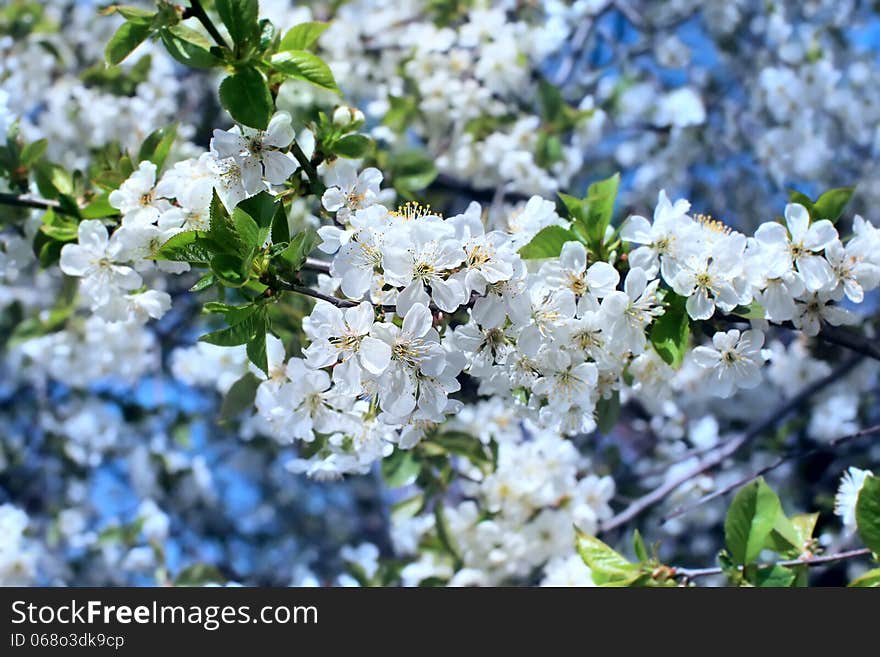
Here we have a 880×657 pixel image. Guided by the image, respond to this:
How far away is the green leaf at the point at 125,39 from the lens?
4.50 ft

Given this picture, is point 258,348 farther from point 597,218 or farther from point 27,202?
point 27,202

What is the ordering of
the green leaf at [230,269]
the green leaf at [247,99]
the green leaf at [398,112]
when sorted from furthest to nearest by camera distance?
the green leaf at [398,112] < the green leaf at [247,99] < the green leaf at [230,269]

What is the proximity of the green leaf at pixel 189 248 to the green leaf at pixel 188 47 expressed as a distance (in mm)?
317

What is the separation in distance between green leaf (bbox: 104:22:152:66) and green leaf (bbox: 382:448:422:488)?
1.03 metres

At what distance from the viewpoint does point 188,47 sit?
134cm

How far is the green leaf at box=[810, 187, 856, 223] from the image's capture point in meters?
1.46

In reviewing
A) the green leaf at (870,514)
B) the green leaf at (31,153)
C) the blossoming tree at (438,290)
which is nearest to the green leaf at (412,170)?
the blossoming tree at (438,290)

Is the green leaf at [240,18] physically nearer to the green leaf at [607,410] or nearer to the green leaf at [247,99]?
the green leaf at [247,99]

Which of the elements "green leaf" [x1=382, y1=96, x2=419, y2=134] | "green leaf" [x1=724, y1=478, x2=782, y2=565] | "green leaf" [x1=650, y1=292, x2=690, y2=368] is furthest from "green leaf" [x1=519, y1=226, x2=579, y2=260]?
"green leaf" [x1=382, y1=96, x2=419, y2=134]

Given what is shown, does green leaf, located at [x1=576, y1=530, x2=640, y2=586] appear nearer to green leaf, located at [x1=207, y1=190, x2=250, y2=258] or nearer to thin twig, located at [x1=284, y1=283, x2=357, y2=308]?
thin twig, located at [x1=284, y1=283, x2=357, y2=308]

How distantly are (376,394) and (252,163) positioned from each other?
418 mm

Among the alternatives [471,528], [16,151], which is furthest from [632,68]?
[16,151]

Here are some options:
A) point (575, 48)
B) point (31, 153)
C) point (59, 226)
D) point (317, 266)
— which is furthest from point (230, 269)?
point (575, 48)

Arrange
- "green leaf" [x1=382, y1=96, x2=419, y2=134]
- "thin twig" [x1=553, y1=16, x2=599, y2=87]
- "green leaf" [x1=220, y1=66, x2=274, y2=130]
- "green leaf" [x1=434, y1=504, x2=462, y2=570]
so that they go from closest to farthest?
"green leaf" [x1=220, y1=66, x2=274, y2=130] < "green leaf" [x1=434, y1=504, x2=462, y2=570] < "green leaf" [x1=382, y1=96, x2=419, y2=134] < "thin twig" [x1=553, y1=16, x2=599, y2=87]
